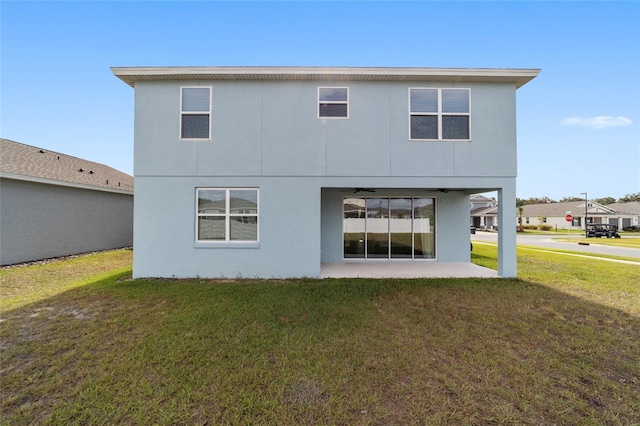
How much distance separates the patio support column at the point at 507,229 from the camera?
25.8ft

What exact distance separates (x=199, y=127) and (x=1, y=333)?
6.12 m

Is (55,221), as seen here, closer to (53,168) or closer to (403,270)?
(53,168)

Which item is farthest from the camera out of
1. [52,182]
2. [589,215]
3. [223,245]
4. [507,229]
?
[589,215]

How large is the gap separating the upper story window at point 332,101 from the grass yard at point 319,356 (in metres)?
5.11

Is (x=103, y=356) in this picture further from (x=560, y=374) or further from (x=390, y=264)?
(x=390, y=264)

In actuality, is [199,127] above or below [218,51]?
below

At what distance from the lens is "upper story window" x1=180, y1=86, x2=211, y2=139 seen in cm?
805

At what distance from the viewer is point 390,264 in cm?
995

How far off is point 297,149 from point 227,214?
2.92 m

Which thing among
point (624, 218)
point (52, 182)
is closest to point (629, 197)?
point (624, 218)

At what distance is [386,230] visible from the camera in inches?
419

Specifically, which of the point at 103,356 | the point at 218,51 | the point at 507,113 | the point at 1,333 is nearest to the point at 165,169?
the point at 1,333

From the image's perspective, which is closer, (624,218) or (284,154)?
(284,154)

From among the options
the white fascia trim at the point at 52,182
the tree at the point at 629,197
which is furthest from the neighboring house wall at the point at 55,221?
the tree at the point at 629,197
